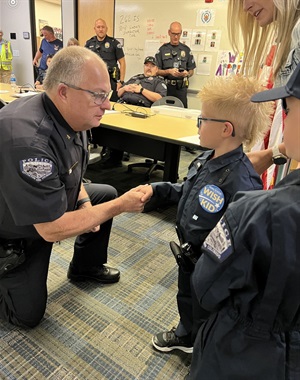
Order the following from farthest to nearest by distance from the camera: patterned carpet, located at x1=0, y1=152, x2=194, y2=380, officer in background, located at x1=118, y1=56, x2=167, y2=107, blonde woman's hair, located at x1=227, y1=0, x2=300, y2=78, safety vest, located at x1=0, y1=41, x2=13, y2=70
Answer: safety vest, located at x1=0, y1=41, x2=13, y2=70 → officer in background, located at x1=118, y1=56, x2=167, y2=107 → patterned carpet, located at x1=0, y1=152, x2=194, y2=380 → blonde woman's hair, located at x1=227, y1=0, x2=300, y2=78

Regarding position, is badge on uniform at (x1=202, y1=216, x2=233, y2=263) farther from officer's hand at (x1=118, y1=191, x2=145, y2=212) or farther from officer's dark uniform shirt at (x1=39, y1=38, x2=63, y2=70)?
officer's dark uniform shirt at (x1=39, y1=38, x2=63, y2=70)

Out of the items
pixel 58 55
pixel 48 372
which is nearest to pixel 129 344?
pixel 48 372

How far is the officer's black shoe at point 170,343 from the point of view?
4.40ft

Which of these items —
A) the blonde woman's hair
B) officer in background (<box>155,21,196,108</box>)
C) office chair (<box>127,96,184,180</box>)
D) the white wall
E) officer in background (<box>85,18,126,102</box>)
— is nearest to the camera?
the blonde woman's hair

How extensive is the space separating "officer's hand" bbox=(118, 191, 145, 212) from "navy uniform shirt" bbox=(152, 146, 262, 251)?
217 millimetres

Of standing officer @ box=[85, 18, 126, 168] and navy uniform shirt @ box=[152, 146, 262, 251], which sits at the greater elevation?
standing officer @ box=[85, 18, 126, 168]

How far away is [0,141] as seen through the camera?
3.54 feet

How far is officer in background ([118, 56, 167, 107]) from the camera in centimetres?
372

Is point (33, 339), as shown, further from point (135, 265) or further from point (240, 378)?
point (240, 378)

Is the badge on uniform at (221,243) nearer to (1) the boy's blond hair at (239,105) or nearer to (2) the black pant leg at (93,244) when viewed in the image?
(1) the boy's blond hair at (239,105)

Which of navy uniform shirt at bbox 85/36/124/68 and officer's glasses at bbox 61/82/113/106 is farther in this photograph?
navy uniform shirt at bbox 85/36/124/68

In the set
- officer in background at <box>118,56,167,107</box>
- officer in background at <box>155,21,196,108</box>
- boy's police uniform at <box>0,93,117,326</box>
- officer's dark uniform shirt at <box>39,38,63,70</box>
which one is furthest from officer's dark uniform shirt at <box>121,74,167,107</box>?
officer's dark uniform shirt at <box>39,38,63,70</box>

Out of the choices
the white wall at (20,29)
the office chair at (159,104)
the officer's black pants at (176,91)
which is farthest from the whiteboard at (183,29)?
the white wall at (20,29)

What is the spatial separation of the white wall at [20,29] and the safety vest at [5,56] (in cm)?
34
